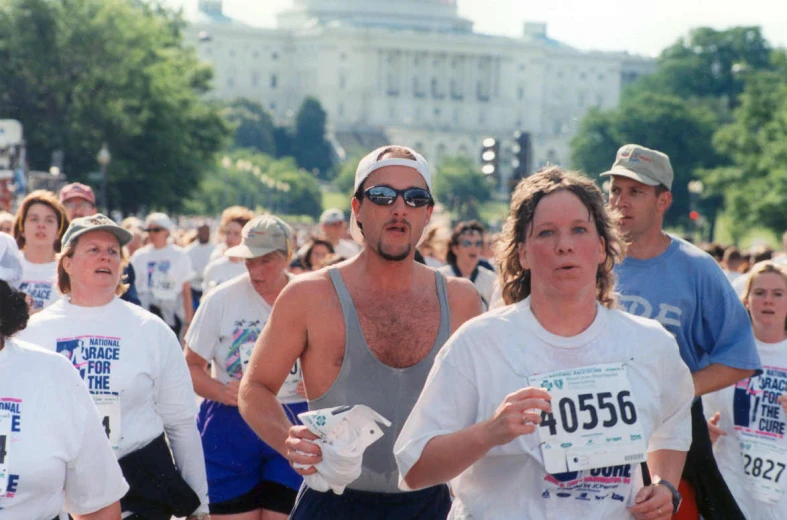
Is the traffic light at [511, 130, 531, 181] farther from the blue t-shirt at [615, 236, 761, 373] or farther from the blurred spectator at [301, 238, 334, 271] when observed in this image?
the blue t-shirt at [615, 236, 761, 373]

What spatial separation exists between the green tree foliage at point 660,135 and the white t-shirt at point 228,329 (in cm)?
8059

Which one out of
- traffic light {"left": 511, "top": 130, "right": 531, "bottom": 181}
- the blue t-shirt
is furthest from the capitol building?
the blue t-shirt

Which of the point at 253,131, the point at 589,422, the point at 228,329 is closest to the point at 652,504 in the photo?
the point at 589,422

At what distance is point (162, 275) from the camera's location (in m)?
15.0

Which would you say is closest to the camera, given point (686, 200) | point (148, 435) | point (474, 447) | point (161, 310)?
point (474, 447)

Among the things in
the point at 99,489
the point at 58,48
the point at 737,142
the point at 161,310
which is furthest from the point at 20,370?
the point at 737,142

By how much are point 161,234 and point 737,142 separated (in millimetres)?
45547

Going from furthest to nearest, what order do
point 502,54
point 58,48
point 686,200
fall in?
1. point 502,54
2. point 686,200
3. point 58,48

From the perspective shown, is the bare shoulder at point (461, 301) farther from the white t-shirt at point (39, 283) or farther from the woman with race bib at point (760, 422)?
the white t-shirt at point (39, 283)

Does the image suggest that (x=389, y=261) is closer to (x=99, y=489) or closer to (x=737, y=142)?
(x=99, y=489)

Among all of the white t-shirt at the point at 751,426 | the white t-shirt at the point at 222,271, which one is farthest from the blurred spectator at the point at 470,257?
the white t-shirt at the point at 751,426

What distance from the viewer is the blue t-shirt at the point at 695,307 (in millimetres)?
6062

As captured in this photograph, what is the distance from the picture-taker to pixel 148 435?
603cm

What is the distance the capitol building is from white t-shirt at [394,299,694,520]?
468 feet
